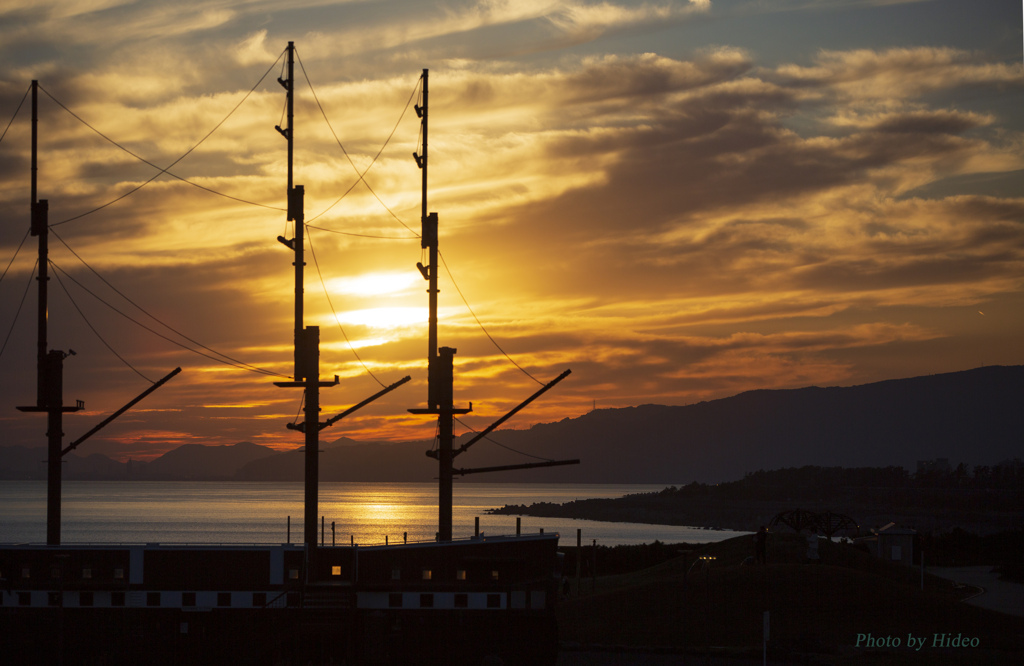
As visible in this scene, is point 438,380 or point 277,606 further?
point 438,380

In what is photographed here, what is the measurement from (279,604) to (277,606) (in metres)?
0.15

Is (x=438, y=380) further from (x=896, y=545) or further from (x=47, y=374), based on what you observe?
(x=896, y=545)

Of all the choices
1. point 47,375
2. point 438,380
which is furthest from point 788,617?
point 47,375

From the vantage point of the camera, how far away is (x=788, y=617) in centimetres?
5025

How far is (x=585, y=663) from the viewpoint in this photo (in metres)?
45.6

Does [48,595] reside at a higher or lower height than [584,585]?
higher

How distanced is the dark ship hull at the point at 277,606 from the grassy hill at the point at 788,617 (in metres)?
8.42

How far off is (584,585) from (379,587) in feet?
126

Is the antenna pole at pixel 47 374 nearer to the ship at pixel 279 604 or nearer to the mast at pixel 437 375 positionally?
the ship at pixel 279 604

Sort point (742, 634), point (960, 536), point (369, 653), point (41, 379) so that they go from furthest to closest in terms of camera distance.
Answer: point (960, 536)
point (41, 379)
point (742, 634)
point (369, 653)

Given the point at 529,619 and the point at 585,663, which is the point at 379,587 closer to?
the point at 529,619

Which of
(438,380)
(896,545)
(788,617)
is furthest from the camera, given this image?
(896,545)

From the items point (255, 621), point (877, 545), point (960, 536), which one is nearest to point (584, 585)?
point (877, 545)

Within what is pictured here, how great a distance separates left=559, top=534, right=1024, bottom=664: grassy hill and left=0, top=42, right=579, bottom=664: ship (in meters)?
7.91
